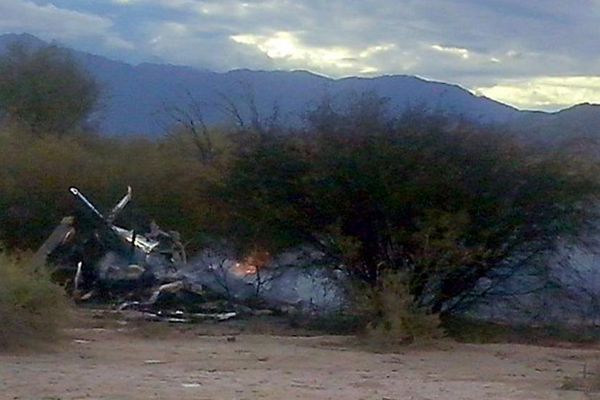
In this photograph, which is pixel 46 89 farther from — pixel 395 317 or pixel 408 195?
pixel 395 317

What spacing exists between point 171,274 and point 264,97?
123 feet

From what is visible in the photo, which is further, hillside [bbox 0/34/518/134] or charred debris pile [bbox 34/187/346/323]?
hillside [bbox 0/34/518/134]

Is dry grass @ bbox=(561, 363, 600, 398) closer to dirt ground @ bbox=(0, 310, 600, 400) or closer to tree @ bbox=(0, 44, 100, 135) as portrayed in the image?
dirt ground @ bbox=(0, 310, 600, 400)

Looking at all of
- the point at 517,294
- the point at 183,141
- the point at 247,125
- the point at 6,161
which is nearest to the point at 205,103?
the point at 183,141

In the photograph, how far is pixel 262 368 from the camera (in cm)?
1769

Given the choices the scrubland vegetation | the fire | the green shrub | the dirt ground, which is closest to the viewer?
the dirt ground

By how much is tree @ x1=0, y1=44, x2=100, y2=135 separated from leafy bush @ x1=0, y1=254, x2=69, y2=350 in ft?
85.2

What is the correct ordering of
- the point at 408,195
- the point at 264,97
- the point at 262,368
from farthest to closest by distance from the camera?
the point at 264,97
the point at 408,195
the point at 262,368

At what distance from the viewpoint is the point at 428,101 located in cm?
2703

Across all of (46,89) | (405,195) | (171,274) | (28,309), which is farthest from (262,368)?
(46,89)

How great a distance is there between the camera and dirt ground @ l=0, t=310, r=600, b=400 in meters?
14.7

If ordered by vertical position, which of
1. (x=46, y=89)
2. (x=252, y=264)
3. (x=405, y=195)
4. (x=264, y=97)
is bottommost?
(x=252, y=264)

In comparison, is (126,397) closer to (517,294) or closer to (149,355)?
(149,355)

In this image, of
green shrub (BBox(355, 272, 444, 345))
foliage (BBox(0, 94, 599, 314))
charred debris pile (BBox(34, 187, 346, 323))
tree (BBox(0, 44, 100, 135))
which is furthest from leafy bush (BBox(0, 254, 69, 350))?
tree (BBox(0, 44, 100, 135))
